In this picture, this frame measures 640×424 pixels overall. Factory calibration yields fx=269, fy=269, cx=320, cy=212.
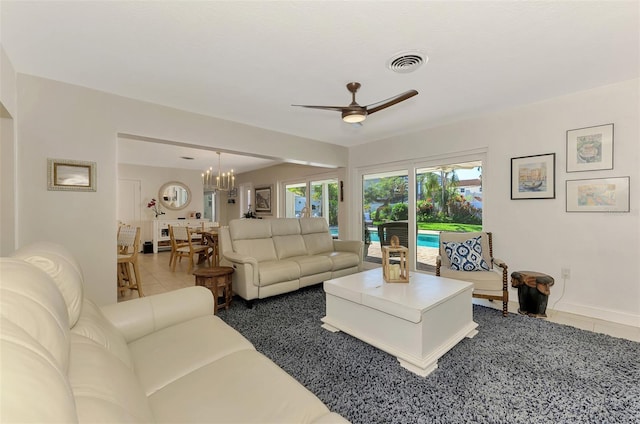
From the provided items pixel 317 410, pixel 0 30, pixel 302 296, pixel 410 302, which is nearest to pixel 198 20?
pixel 0 30

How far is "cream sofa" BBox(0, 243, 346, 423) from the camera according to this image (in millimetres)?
458

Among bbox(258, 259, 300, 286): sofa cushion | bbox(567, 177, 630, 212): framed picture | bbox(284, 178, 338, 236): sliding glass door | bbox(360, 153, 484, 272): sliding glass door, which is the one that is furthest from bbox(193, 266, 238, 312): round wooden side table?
bbox(567, 177, 630, 212): framed picture

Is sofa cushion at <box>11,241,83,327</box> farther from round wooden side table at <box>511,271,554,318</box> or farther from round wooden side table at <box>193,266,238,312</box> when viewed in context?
round wooden side table at <box>511,271,554,318</box>

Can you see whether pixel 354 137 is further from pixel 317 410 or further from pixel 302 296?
pixel 317 410

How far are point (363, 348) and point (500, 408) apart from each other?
95 cm

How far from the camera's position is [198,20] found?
1.79 m

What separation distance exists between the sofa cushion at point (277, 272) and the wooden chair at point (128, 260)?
1.67 m

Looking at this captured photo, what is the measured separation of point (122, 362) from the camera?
3.43ft

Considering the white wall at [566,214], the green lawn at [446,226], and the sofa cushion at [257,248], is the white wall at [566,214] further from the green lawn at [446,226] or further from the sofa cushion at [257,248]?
the sofa cushion at [257,248]

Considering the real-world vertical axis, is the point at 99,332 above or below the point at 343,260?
above

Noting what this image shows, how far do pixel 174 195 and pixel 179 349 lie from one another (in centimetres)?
752

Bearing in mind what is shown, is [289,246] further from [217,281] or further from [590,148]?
[590,148]

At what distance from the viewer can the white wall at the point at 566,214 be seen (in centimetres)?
270

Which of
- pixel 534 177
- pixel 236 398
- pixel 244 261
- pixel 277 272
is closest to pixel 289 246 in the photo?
pixel 277 272
